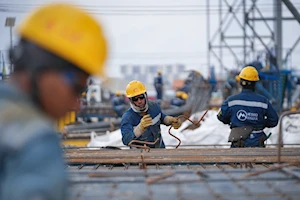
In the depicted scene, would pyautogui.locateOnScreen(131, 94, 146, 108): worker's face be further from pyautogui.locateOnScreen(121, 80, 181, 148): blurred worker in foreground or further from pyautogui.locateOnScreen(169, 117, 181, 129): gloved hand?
pyautogui.locateOnScreen(169, 117, 181, 129): gloved hand

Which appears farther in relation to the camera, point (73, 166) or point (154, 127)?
point (154, 127)

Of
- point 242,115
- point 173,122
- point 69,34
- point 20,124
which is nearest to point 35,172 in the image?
point 20,124

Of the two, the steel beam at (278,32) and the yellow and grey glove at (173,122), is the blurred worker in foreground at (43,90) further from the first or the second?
the steel beam at (278,32)

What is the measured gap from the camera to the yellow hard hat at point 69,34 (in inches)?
80.4

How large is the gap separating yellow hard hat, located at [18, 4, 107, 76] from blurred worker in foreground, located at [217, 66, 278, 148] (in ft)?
18.0

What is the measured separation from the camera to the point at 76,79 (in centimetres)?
211

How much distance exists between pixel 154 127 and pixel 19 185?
5.63 m

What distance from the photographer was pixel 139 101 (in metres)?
7.44

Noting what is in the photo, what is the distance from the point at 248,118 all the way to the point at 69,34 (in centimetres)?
563

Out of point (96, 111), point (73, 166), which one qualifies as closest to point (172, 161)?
point (73, 166)

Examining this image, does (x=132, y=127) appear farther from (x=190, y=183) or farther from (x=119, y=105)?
(x=119, y=105)

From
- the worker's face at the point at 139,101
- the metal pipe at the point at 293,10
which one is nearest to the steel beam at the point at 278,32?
the metal pipe at the point at 293,10

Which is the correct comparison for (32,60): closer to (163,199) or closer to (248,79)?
(163,199)

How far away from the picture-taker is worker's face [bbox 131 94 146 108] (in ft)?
24.3
